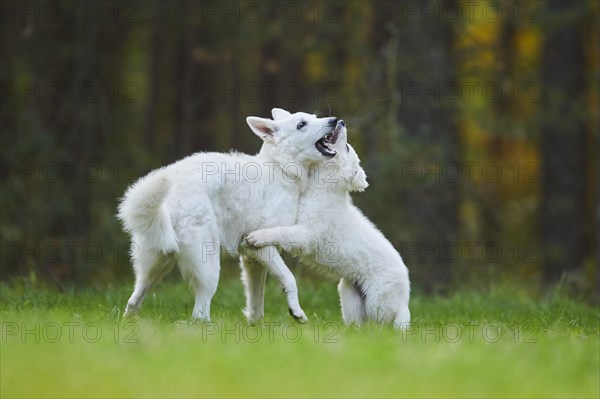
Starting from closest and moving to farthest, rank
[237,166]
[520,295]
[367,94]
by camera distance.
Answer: [237,166] → [520,295] → [367,94]

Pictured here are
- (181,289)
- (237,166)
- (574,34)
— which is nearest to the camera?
(237,166)

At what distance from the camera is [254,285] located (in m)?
8.08

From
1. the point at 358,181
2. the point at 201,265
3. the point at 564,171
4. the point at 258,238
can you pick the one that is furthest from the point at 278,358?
the point at 564,171

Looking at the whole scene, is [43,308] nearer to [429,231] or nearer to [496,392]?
[496,392]

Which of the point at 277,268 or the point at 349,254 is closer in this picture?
the point at 277,268

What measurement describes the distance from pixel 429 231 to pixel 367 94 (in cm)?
247

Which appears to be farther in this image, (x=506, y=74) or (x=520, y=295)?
(x=506, y=74)

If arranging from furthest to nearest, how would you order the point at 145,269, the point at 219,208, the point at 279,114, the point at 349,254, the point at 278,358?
the point at 279,114, the point at 349,254, the point at 219,208, the point at 145,269, the point at 278,358

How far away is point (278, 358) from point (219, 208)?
2.49 m

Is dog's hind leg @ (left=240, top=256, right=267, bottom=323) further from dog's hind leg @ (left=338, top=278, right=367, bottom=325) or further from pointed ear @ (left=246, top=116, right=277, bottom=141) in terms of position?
pointed ear @ (left=246, top=116, right=277, bottom=141)

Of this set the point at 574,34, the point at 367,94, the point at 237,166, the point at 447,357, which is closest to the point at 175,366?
the point at 447,357

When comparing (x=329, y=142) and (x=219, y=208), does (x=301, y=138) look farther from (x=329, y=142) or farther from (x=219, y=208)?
(x=219, y=208)

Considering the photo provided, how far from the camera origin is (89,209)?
14.8m

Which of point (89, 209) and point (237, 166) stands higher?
point (237, 166)
